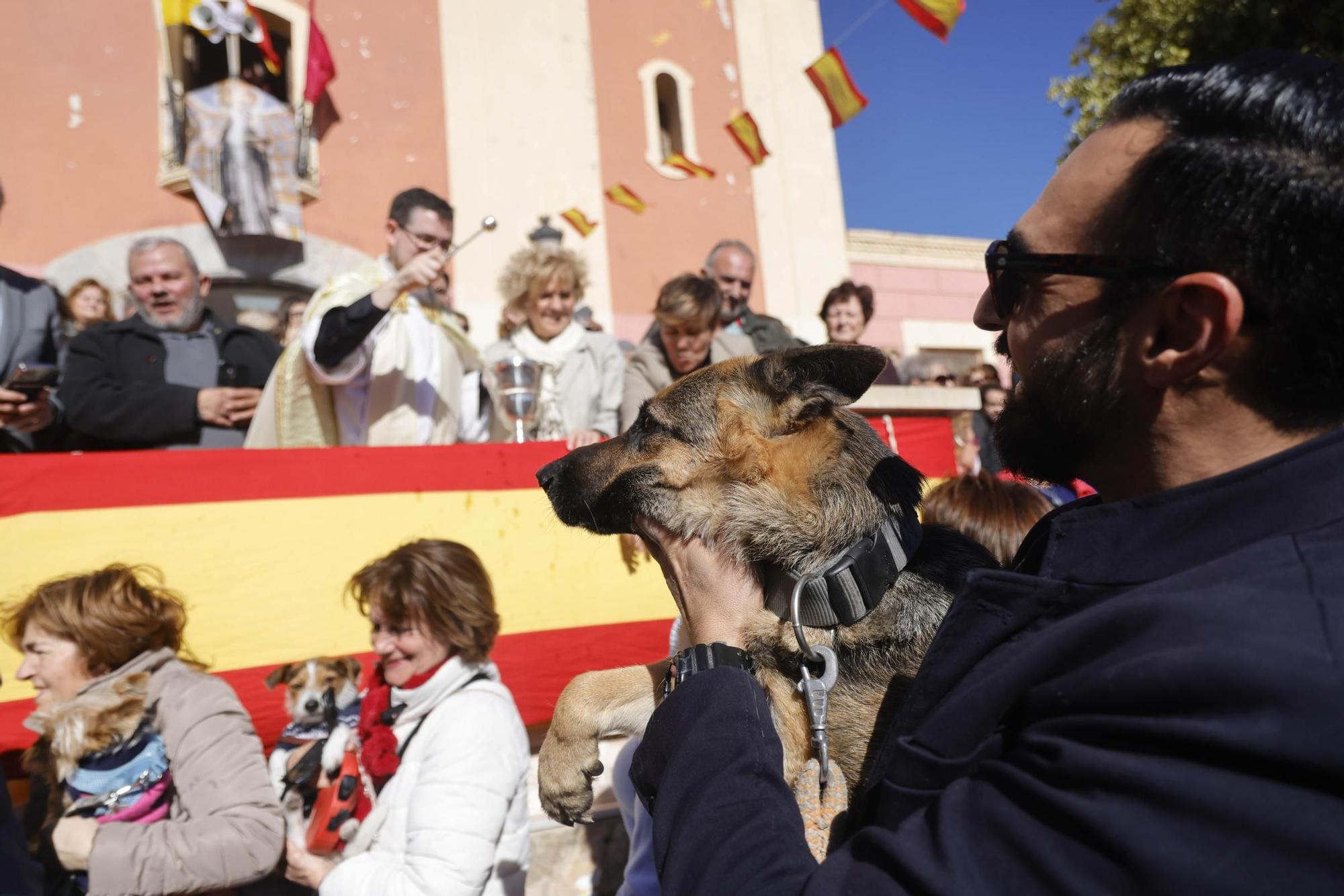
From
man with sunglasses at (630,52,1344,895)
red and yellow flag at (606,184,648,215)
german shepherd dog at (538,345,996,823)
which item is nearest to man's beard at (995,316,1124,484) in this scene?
man with sunglasses at (630,52,1344,895)

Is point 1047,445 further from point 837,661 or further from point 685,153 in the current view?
point 685,153

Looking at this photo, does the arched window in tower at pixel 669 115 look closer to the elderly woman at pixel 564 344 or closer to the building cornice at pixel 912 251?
the building cornice at pixel 912 251

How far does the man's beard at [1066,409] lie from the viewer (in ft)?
4.16

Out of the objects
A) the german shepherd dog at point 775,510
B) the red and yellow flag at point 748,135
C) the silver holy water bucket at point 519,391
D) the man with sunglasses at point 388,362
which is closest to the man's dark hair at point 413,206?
the man with sunglasses at point 388,362

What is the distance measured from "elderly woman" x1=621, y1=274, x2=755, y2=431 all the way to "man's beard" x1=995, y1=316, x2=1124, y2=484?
357cm

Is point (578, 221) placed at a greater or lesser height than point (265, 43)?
lesser

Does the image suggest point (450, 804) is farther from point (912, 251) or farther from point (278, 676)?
point (912, 251)

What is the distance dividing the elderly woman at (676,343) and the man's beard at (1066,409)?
357cm

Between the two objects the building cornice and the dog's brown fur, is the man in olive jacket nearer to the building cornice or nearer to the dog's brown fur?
Result: the dog's brown fur

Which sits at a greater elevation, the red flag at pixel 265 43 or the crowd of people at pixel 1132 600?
the red flag at pixel 265 43

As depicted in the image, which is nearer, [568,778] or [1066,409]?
[1066,409]

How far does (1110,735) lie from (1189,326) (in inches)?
20.9

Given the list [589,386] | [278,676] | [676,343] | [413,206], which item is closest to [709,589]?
[278,676]

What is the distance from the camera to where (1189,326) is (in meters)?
1.16
